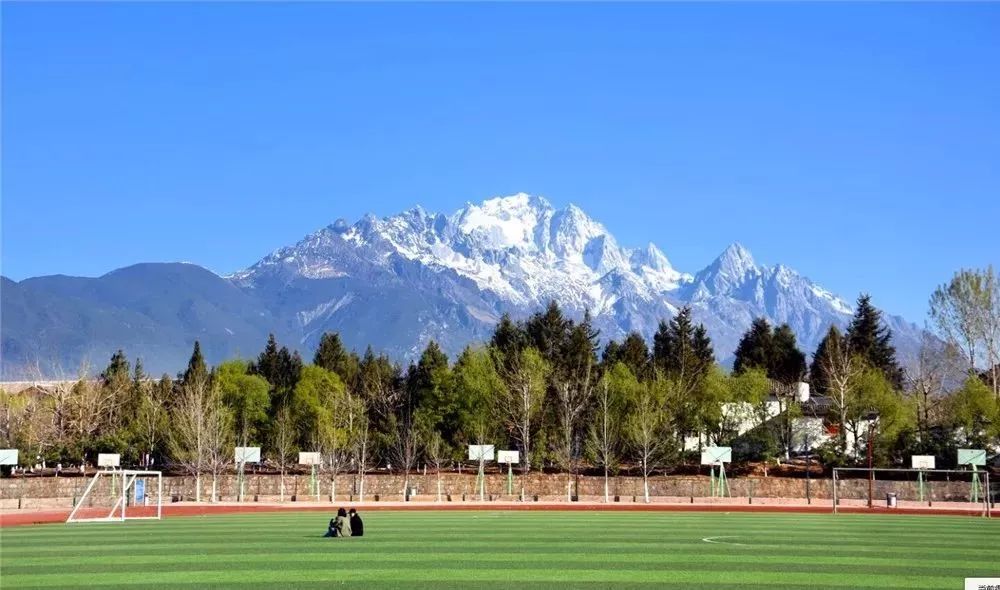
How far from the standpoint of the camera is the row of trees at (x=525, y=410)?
3713 inches

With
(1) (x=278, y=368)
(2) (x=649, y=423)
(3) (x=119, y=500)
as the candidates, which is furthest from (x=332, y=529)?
(1) (x=278, y=368)

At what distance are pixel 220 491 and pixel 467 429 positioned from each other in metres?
29.2

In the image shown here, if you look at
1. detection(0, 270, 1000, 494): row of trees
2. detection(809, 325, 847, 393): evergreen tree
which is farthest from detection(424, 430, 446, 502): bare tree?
detection(809, 325, 847, 393): evergreen tree

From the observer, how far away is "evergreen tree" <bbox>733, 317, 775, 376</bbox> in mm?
144250

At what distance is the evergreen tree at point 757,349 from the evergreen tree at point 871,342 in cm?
1011

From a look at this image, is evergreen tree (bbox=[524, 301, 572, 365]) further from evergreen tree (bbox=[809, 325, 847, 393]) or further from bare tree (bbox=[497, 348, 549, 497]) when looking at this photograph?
evergreen tree (bbox=[809, 325, 847, 393])

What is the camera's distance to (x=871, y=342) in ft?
470

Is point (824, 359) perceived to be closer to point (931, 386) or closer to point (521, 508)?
point (931, 386)

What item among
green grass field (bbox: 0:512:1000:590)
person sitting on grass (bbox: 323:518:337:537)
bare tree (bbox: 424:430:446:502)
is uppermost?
bare tree (bbox: 424:430:446:502)

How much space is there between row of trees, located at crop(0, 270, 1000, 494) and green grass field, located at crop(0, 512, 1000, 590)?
40027mm

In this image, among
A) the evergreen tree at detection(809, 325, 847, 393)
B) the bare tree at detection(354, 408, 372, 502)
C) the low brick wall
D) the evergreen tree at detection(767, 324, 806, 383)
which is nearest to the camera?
the low brick wall

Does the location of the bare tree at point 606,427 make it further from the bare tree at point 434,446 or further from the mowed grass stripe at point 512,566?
the mowed grass stripe at point 512,566

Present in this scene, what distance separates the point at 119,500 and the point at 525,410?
47.9 m

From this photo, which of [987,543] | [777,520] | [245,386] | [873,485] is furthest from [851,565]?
[245,386]
